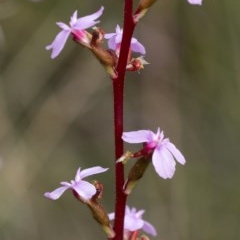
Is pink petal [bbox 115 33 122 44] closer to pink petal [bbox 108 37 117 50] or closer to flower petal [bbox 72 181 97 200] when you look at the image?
pink petal [bbox 108 37 117 50]

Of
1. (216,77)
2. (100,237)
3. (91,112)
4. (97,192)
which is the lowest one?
(100,237)

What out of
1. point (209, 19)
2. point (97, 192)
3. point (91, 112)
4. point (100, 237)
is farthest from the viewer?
point (91, 112)

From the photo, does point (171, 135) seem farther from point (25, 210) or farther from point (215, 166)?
point (25, 210)

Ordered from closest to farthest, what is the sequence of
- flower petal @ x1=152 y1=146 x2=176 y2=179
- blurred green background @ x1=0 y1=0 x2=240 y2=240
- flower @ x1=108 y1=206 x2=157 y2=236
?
flower petal @ x1=152 y1=146 x2=176 y2=179, flower @ x1=108 y1=206 x2=157 y2=236, blurred green background @ x1=0 y1=0 x2=240 y2=240

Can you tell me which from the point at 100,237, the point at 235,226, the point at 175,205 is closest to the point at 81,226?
the point at 100,237

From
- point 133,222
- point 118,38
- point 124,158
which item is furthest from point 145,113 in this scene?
point 124,158

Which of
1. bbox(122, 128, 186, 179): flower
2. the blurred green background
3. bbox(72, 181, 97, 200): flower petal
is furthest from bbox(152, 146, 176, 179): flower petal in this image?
the blurred green background
